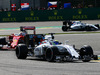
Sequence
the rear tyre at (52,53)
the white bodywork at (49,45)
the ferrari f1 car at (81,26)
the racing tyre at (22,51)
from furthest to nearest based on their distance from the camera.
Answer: the ferrari f1 car at (81,26) → the racing tyre at (22,51) → the white bodywork at (49,45) → the rear tyre at (52,53)

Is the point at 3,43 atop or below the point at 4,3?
below

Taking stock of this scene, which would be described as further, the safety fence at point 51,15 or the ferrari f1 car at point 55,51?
the safety fence at point 51,15

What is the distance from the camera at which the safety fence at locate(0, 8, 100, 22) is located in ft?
135

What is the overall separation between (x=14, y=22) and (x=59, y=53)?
31.6m

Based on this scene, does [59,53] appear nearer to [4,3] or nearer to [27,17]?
[27,17]

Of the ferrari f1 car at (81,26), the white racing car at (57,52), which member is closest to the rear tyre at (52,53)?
the white racing car at (57,52)

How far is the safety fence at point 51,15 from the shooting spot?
135 ft

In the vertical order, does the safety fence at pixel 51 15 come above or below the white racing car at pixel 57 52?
above

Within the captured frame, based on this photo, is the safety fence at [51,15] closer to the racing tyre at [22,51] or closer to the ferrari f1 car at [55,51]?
the ferrari f1 car at [55,51]

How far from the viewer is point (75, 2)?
2062 inches

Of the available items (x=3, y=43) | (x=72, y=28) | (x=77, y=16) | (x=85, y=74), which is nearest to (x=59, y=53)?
(x=85, y=74)

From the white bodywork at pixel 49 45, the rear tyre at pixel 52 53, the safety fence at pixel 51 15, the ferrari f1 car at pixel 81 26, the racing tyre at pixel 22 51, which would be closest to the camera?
the rear tyre at pixel 52 53

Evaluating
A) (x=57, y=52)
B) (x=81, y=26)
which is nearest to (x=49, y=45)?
(x=57, y=52)

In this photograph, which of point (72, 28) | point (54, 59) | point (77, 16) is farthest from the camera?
point (77, 16)
